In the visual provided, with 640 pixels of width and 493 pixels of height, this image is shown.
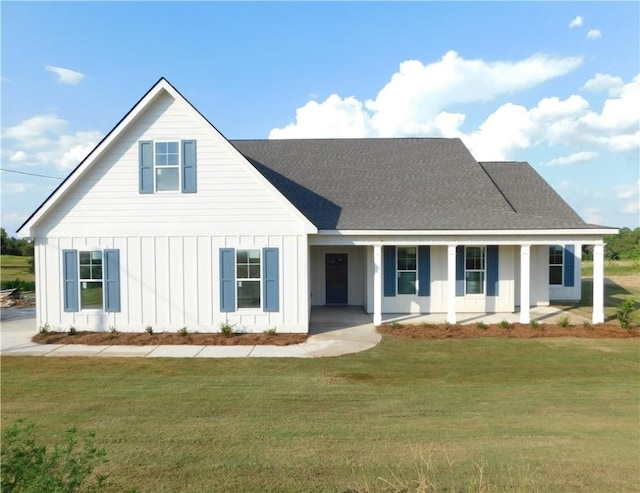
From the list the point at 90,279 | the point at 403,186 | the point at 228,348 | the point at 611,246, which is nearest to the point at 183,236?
the point at 90,279

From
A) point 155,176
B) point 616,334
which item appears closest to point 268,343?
point 155,176

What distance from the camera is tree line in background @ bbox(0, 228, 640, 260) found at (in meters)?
37.8

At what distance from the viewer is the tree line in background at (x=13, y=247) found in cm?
3734

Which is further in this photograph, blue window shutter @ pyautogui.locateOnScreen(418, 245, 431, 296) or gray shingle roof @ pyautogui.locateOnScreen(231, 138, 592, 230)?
blue window shutter @ pyautogui.locateOnScreen(418, 245, 431, 296)

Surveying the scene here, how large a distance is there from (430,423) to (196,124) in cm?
1028

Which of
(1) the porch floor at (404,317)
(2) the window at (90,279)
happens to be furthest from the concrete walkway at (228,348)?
(2) the window at (90,279)

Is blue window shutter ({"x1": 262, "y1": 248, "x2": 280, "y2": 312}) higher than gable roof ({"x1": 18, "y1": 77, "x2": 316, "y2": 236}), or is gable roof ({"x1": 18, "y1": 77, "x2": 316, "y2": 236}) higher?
gable roof ({"x1": 18, "y1": 77, "x2": 316, "y2": 236})

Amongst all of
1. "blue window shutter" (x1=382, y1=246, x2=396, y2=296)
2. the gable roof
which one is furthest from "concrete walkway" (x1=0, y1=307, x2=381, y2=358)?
the gable roof

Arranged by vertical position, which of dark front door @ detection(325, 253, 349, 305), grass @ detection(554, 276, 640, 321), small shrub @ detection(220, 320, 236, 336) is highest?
dark front door @ detection(325, 253, 349, 305)

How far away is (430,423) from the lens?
6.32 m

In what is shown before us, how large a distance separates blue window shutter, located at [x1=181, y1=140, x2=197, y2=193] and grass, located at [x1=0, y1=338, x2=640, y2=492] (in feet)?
17.1

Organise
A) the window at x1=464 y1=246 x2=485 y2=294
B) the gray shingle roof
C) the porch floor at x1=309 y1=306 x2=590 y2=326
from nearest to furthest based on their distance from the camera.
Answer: the porch floor at x1=309 y1=306 x2=590 y2=326, the gray shingle roof, the window at x1=464 y1=246 x2=485 y2=294

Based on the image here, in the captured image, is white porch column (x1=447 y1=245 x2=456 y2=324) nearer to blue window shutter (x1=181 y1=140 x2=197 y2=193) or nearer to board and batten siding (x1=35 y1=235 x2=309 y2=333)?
board and batten siding (x1=35 y1=235 x2=309 y2=333)

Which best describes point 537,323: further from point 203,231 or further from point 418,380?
point 203,231
